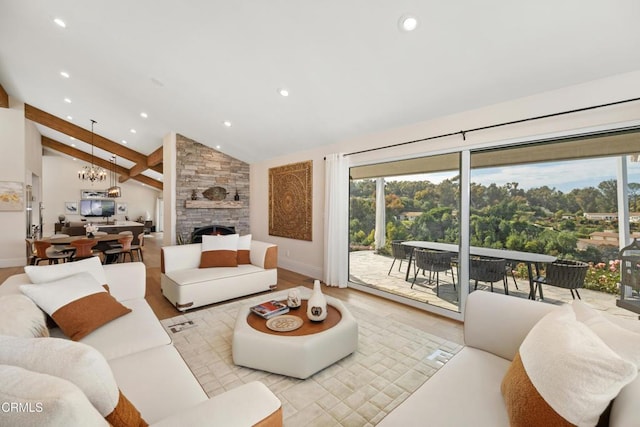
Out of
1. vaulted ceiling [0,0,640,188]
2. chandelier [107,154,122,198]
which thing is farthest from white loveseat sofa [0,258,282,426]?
chandelier [107,154,122,198]

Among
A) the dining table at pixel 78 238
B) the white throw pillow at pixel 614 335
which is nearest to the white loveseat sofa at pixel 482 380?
the white throw pillow at pixel 614 335

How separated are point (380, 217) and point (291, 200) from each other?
2056 millimetres

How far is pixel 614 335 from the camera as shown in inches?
43.6

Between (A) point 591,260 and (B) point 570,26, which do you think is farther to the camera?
(A) point 591,260

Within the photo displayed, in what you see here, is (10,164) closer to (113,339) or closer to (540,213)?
(113,339)

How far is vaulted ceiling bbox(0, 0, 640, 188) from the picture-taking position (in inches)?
82.6

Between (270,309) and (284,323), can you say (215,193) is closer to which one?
(270,309)

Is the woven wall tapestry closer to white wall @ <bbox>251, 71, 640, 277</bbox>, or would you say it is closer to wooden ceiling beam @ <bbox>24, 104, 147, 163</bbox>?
white wall @ <bbox>251, 71, 640, 277</bbox>

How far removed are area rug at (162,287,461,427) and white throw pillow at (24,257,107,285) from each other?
94 cm

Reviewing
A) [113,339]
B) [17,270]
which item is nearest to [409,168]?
[113,339]

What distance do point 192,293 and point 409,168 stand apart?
336 cm

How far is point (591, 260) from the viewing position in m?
2.58

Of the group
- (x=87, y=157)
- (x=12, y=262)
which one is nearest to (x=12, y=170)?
(x=12, y=262)

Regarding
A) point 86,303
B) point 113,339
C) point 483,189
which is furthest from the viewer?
point 483,189
